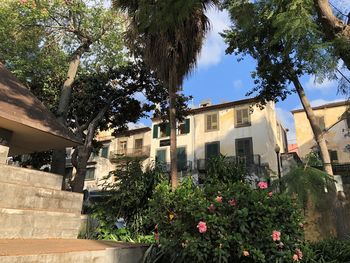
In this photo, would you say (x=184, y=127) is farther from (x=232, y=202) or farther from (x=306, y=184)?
(x=232, y=202)

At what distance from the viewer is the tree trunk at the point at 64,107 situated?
14004 mm

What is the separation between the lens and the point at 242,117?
33031mm

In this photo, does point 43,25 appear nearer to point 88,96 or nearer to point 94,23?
point 94,23

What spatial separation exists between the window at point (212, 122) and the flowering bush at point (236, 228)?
93.6 feet

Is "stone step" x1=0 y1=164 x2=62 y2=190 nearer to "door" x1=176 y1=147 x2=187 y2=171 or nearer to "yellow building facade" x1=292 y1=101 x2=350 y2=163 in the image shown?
"door" x1=176 y1=147 x2=187 y2=171

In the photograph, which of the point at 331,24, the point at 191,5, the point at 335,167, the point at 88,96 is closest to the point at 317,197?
the point at 331,24

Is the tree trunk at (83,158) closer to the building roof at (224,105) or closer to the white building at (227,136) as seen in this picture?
the white building at (227,136)

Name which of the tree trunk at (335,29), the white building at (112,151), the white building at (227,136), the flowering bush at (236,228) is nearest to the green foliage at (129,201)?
the flowering bush at (236,228)

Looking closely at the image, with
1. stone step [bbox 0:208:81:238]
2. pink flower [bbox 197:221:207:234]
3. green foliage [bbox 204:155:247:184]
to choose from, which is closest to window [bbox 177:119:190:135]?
green foliage [bbox 204:155:247:184]

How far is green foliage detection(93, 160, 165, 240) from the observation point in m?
9.55

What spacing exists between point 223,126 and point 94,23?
20218mm

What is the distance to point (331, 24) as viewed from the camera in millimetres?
5324

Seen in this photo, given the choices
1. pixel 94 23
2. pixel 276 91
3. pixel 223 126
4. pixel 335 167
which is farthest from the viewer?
pixel 223 126

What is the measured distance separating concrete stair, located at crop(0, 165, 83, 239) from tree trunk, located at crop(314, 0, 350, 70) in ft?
21.3
